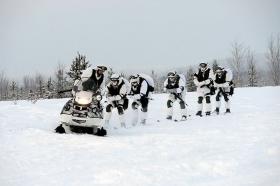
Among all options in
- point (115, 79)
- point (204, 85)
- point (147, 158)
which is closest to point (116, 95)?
point (115, 79)

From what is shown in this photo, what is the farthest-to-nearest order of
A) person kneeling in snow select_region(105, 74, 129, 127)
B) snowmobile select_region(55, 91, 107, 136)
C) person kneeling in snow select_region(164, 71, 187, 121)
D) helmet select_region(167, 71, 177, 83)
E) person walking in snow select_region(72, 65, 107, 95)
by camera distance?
helmet select_region(167, 71, 177, 83), person kneeling in snow select_region(164, 71, 187, 121), person kneeling in snow select_region(105, 74, 129, 127), person walking in snow select_region(72, 65, 107, 95), snowmobile select_region(55, 91, 107, 136)

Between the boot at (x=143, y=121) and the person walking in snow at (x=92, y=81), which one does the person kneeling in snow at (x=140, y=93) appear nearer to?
the boot at (x=143, y=121)

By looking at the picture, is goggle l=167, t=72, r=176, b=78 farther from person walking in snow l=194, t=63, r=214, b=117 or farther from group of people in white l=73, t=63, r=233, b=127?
person walking in snow l=194, t=63, r=214, b=117

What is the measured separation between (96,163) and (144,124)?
798 cm

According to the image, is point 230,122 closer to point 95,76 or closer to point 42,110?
point 95,76

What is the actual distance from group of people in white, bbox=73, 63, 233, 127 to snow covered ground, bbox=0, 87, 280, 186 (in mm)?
1895

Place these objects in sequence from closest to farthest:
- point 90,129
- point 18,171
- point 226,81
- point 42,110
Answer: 1. point 18,171
2. point 90,129
3. point 42,110
4. point 226,81

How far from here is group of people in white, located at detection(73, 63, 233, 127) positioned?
13.9 metres

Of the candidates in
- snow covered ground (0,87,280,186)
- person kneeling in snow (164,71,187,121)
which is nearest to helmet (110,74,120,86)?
snow covered ground (0,87,280,186)

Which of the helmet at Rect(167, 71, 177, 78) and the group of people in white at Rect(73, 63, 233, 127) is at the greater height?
the helmet at Rect(167, 71, 177, 78)

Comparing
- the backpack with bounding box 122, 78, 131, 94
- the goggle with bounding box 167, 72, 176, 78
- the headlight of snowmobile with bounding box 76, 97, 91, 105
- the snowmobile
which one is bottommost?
the snowmobile

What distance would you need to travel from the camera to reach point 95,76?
45.5 ft

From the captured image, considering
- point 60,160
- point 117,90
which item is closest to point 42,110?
point 117,90

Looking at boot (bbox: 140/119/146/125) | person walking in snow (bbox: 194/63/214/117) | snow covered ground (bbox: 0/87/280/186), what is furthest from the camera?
person walking in snow (bbox: 194/63/214/117)
